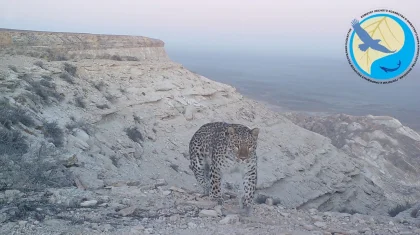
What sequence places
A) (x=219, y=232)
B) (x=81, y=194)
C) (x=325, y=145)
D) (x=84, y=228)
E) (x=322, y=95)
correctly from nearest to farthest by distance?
1. (x=84, y=228)
2. (x=219, y=232)
3. (x=81, y=194)
4. (x=325, y=145)
5. (x=322, y=95)

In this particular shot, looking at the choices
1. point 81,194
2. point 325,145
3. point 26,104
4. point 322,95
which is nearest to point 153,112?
point 26,104

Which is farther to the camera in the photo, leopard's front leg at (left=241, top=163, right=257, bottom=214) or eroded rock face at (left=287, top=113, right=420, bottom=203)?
eroded rock face at (left=287, top=113, right=420, bottom=203)

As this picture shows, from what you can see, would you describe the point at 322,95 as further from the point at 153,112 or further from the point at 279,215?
the point at 279,215

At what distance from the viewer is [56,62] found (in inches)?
747

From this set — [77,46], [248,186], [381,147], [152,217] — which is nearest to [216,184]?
[248,186]

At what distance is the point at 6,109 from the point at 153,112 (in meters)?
7.64

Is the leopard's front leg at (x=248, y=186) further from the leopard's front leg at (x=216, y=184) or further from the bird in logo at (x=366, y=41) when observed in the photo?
the bird in logo at (x=366, y=41)

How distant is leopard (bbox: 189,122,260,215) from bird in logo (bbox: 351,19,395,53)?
237 inches

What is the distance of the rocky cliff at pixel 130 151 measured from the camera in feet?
25.5

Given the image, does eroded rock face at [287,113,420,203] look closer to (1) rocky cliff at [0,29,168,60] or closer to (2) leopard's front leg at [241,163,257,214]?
(1) rocky cliff at [0,29,168,60]

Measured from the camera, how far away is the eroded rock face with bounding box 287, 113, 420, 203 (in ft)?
83.8

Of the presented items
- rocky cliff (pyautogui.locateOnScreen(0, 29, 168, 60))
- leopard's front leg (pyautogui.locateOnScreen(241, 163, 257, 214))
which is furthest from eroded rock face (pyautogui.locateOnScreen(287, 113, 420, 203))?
leopard's front leg (pyautogui.locateOnScreen(241, 163, 257, 214))

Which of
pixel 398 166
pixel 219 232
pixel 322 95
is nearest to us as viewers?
pixel 219 232

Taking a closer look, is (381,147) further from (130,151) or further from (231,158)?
(231,158)
